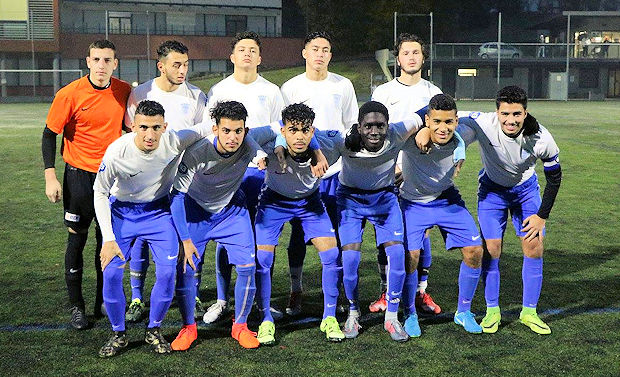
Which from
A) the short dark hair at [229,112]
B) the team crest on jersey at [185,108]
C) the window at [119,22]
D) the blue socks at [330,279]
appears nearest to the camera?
the short dark hair at [229,112]

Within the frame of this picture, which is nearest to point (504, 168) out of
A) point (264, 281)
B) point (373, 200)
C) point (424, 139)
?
point (424, 139)

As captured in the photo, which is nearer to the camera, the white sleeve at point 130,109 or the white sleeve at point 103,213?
the white sleeve at point 103,213

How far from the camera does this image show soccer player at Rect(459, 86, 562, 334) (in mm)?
6031

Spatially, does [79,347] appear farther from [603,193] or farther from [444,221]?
[603,193]

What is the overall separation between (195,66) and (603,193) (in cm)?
4898

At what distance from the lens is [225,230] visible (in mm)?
5922

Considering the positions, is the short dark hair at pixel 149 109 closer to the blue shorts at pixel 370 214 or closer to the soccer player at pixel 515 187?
the blue shorts at pixel 370 214

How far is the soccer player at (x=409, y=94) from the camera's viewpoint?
6883 mm

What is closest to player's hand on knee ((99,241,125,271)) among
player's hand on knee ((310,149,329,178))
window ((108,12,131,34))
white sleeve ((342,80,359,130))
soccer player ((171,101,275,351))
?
soccer player ((171,101,275,351))

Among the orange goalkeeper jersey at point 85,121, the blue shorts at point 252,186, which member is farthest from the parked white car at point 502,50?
the orange goalkeeper jersey at point 85,121

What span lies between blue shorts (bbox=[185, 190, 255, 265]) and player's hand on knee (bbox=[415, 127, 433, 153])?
1473 mm

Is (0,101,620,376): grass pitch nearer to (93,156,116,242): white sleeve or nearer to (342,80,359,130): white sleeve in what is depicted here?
(93,156,116,242): white sleeve

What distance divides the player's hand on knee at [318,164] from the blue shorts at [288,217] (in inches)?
16.5

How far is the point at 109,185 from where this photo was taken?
18.4 feet
